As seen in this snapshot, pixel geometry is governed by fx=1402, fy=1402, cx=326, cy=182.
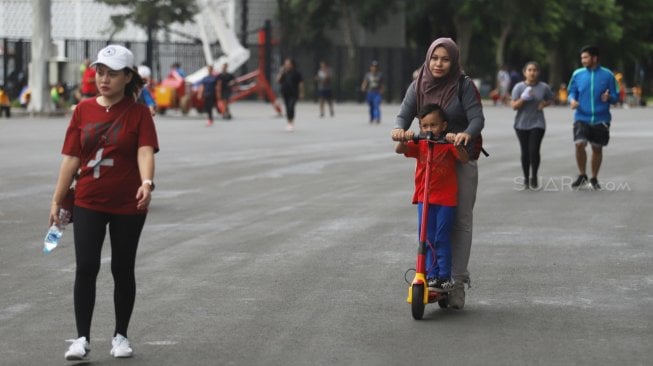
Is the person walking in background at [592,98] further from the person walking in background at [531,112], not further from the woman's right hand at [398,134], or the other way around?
the woman's right hand at [398,134]

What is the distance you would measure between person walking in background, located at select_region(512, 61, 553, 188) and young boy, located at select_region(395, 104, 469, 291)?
889cm

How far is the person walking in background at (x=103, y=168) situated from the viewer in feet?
21.7

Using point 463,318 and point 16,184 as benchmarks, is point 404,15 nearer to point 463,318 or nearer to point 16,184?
point 16,184

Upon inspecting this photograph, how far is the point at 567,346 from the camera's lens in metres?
7.24

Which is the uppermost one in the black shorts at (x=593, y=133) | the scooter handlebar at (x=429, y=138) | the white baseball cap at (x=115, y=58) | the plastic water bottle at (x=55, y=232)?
the white baseball cap at (x=115, y=58)

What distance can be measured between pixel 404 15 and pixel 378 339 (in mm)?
59528

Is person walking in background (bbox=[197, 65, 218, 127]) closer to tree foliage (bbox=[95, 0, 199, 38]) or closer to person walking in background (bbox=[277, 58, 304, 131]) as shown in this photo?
person walking in background (bbox=[277, 58, 304, 131])

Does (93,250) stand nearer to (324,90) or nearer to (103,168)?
(103,168)

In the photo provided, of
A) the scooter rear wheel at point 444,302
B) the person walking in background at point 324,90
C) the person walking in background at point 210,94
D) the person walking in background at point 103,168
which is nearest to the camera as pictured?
the person walking in background at point 103,168

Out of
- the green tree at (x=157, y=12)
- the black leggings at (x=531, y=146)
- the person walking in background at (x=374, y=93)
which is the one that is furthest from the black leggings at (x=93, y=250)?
the green tree at (x=157, y=12)

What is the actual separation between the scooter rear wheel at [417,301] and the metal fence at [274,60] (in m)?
41.5

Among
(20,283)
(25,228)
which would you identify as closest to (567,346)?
(20,283)

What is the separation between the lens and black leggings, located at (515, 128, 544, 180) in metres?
17.0

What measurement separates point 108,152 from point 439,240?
2.30 m
